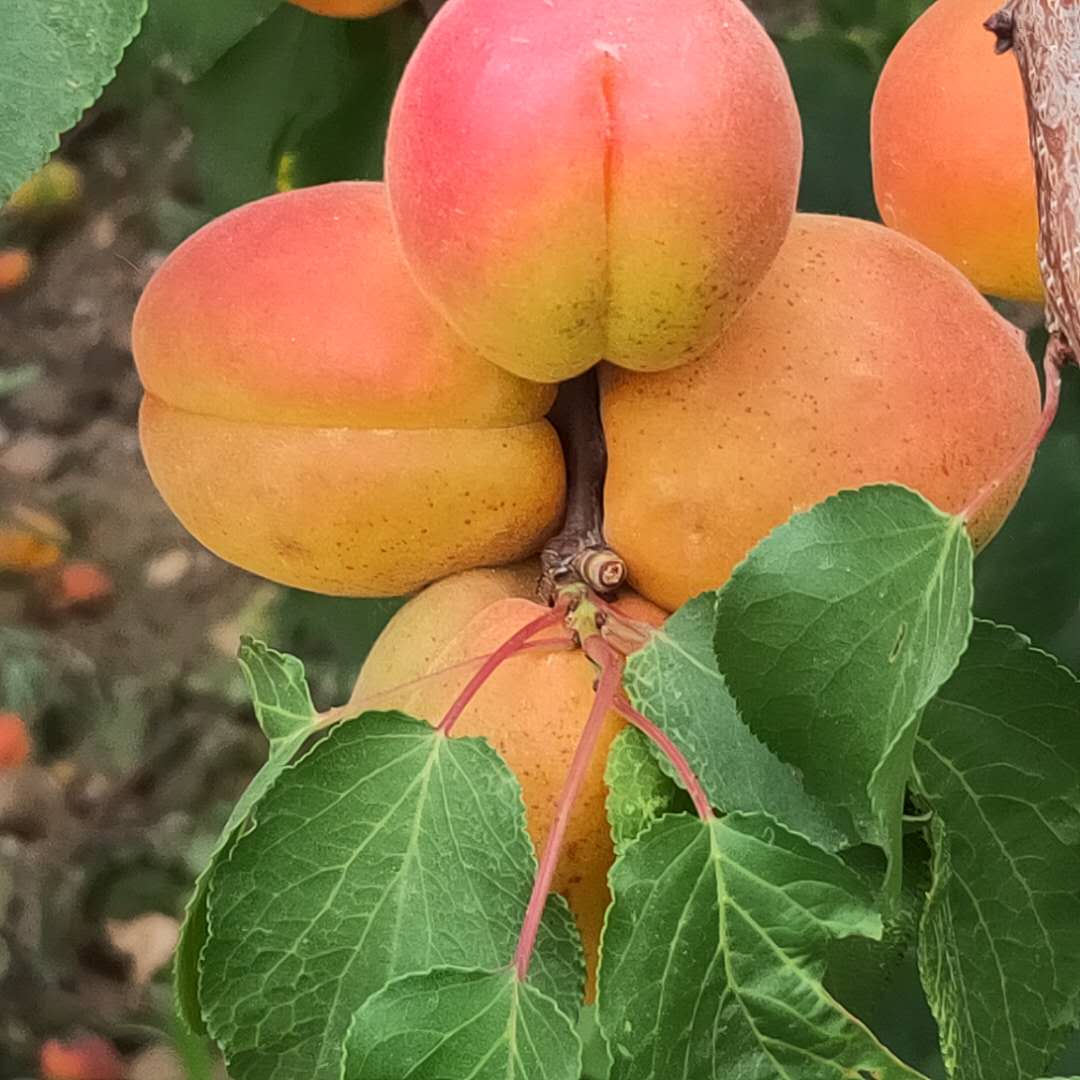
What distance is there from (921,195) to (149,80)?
0.45 metres

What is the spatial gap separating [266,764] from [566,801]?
0.11 metres

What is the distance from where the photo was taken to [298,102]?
83cm

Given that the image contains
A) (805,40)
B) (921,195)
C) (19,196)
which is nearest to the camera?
(921,195)

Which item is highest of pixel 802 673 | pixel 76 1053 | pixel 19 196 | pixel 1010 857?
pixel 802 673

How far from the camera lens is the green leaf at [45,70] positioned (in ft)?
1.44

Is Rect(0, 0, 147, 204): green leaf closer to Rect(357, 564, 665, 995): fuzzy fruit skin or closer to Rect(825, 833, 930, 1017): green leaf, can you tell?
Rect(357, 564, 665, 995): fuzzy fruit skin

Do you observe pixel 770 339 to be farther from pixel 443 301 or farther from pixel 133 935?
pixel 133 935

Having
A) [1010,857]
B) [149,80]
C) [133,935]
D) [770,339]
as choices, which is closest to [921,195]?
[770,339]

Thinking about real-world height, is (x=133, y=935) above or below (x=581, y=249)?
below

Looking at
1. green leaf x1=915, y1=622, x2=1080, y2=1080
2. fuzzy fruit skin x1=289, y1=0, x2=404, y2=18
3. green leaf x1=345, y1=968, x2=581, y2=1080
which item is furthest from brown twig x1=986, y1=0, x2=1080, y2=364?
fuzzy fruit skin x1=289, y1=0, x2=404, y2=18

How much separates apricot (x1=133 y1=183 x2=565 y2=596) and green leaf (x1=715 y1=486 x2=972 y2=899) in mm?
117

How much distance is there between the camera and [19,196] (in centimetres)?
170

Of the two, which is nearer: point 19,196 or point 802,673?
point 802,673

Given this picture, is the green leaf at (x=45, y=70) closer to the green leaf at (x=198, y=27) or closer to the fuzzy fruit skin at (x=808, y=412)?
the fuzzy fruit skin at (x=808, y=412)
